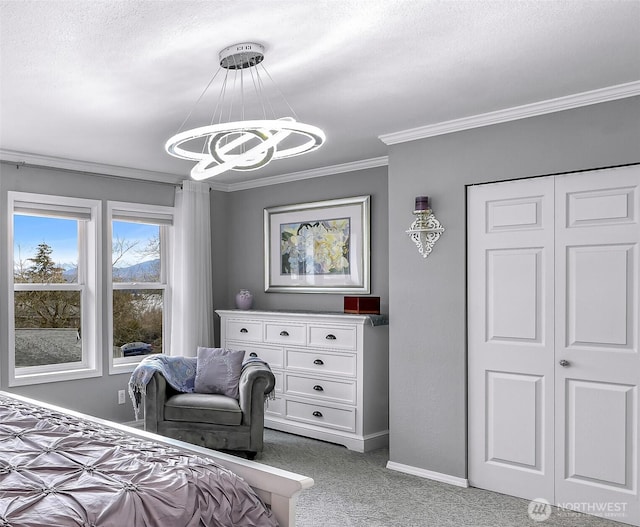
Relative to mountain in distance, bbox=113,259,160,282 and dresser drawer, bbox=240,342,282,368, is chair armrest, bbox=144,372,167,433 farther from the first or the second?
mountain in distance, bbox=113,259,160,282

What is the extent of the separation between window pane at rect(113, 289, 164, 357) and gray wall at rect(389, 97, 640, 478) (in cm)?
266

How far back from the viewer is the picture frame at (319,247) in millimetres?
5305

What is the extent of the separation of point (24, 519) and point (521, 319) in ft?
9.72

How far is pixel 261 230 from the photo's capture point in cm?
616

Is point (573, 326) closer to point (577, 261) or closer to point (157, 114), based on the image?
point (577, 261)

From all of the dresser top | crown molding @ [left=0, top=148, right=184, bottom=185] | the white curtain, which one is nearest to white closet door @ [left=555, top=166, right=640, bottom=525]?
the dresser top

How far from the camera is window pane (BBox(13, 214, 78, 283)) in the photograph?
4996mm

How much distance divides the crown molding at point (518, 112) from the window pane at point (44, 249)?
2.93 metres

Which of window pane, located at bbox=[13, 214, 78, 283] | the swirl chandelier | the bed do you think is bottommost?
the bed

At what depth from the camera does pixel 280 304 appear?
5973 millimetres

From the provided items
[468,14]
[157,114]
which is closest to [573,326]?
[468,14]

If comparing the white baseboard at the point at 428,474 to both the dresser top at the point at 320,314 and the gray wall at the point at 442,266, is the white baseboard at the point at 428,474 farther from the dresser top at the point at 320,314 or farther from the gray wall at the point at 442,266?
the dresser top at the point at 320,314

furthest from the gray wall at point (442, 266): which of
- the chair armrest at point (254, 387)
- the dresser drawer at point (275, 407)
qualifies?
the dresser drawer at point (275, 407)

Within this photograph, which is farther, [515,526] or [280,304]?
[280,304]
